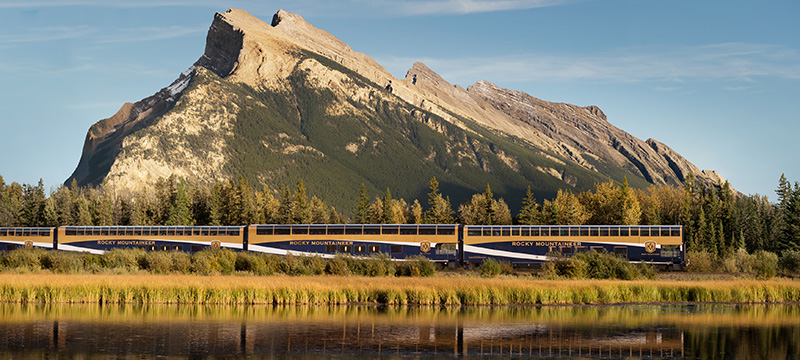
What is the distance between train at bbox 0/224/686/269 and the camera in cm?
7281

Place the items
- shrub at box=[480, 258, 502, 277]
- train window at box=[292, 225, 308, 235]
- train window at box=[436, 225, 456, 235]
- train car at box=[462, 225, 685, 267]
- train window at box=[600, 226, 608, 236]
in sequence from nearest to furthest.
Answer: shrub at box=[480, 258, 502, 277], train car at box=[462, 225, 685, 267], train window at box=[600, 226, 608, 236], train window at box=[436, 225, 456, 235], train window at box=[292, 225, 308, 235]

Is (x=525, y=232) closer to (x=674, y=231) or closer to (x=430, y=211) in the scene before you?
(x=674, y=231)

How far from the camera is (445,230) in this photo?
7619 centimetres

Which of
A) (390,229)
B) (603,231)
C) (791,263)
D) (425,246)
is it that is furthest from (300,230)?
(791,263)

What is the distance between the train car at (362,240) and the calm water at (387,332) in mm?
31908

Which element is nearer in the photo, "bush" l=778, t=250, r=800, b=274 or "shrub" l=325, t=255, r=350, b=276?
"shrub" l=325, t=255, r=350, b=276

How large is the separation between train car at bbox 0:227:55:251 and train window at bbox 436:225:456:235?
150 feet

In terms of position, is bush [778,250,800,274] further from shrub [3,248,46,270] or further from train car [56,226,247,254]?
shrub [3,248,46,270]

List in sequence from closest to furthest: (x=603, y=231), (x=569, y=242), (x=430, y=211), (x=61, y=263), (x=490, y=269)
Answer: (x=61, y=263), (x=490, y=269), (x=603, y=231), (x=569, y=242), (x=430, y=211)

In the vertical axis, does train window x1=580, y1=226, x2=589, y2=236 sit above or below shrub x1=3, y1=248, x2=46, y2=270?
above

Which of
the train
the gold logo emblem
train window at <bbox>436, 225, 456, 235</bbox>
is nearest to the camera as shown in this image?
the train

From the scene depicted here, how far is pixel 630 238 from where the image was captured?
7294 centimetres

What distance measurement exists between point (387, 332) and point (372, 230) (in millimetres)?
43710

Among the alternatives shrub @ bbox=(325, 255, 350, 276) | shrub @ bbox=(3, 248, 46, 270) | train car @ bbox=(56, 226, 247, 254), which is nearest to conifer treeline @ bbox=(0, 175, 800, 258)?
train car @ bbox=(56, 226, 247, 254)
